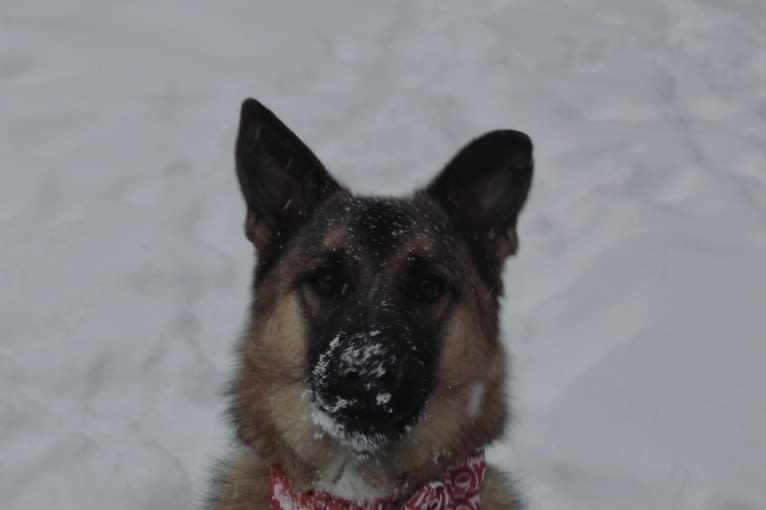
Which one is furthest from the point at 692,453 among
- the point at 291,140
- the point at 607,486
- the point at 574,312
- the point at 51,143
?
the point at 51,143

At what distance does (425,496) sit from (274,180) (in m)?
1.52

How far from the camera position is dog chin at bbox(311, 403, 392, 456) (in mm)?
3385

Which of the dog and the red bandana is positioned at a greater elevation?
the dog

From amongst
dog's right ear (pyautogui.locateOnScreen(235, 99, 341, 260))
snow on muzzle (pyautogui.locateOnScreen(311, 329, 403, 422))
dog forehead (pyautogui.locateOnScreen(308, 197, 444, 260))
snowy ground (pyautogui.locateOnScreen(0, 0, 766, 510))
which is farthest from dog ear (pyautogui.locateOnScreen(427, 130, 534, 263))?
snowy ground (pyautogui.locateOnScreen(0, 0, 766, 510))

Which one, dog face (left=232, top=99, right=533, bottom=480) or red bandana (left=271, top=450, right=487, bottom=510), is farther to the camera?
red bandana (left=271, top=450, right=487, bottom=510)

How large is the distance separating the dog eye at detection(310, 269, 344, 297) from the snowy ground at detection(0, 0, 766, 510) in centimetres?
147

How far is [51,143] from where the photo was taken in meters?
7.03

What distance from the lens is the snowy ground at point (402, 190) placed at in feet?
15.9

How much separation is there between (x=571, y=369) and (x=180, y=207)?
305 cm

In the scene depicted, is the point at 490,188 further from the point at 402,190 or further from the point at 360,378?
the point at 402,190

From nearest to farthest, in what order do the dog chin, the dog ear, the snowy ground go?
the dog chin, the dog ear, the snowy ground

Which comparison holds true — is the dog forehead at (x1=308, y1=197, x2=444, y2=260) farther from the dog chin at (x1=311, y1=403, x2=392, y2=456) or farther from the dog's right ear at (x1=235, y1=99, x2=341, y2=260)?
the dog chin at (x1=311, y1=403, x2=392, y2=456)

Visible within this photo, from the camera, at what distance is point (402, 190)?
267 inches

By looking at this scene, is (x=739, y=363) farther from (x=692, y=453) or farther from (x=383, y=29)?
(x=383, y=29)
